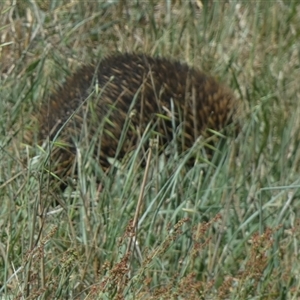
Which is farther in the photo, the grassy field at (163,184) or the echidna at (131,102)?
the echidna at (131,102)

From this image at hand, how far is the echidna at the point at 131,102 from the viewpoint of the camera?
4418mm

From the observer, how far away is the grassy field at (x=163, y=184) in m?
2.55

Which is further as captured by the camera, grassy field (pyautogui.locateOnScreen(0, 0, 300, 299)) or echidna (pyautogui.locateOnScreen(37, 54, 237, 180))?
echidna (pyautogui.locateOnScreen(37, 54, 237, 180))

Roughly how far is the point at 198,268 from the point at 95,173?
0.67m

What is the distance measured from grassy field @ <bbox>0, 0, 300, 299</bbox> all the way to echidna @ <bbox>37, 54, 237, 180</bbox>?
15 centimetres

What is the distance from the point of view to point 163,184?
11.6 feet

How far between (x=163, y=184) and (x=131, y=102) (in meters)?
0.96

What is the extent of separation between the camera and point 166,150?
4141 mm

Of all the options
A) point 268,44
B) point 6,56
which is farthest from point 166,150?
point 268,44

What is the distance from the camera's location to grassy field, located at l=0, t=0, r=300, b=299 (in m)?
2.55

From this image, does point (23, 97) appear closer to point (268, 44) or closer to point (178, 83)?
point (178, 83)

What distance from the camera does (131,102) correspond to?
442cm

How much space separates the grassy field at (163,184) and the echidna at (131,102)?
0.49 feet

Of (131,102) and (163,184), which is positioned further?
(131,102)
